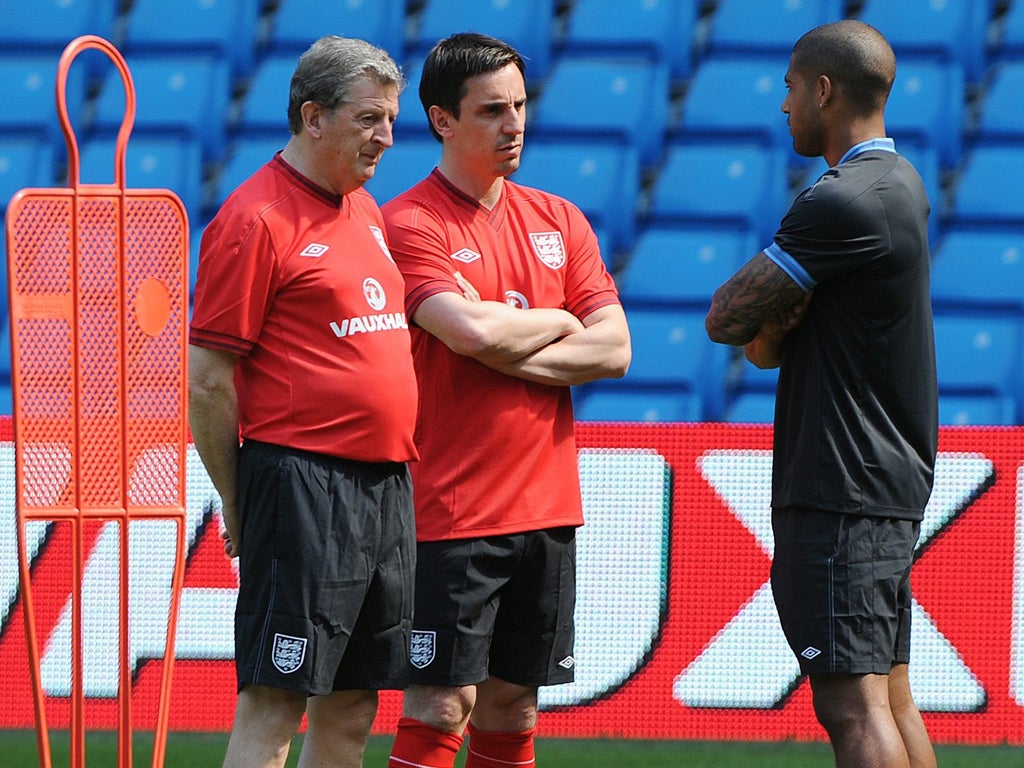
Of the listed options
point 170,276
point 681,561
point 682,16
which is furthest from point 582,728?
point 682,16

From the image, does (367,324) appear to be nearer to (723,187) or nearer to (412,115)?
(723,187)

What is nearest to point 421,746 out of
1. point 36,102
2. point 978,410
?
point 978,410

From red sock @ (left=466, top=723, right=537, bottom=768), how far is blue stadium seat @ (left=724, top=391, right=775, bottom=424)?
270 centimetres

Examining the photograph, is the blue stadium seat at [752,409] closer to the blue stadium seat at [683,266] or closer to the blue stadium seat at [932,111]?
the blue stadium seat at [683,266]

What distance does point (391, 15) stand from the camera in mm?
7047

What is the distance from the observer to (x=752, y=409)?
5.68 metres

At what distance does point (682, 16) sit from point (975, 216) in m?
1.71

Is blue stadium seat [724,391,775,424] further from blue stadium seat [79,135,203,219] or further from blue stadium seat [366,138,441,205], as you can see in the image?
blue stadium seat [79,135,203,219]

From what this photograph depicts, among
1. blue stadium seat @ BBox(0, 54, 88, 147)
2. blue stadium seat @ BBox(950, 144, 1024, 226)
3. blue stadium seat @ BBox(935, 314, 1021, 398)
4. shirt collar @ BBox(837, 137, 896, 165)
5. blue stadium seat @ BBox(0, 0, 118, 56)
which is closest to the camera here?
shirt collar @ BBox(837, 137, 896, 165)

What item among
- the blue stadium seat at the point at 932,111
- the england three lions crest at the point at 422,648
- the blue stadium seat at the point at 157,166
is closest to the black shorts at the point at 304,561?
the england three lions crest at the point at 422,648

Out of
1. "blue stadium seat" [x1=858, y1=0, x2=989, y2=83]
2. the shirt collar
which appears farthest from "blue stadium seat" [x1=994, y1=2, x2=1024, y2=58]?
the shirt collar

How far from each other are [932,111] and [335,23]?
2914mm

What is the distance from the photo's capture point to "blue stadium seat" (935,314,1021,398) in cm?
579

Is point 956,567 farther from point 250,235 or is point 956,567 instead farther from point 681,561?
point 250,235
